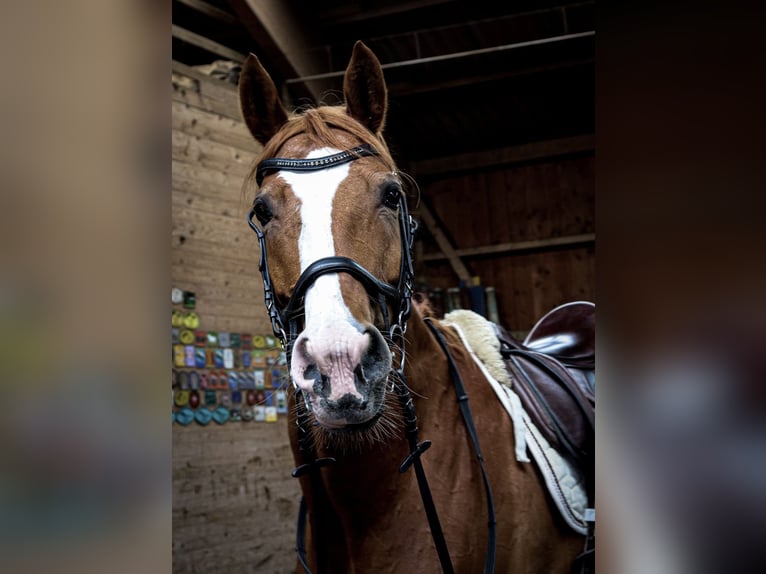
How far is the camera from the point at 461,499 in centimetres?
173

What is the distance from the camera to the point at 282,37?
4.77 metres

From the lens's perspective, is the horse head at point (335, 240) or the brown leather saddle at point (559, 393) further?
the brown leather saddle at point (559, 393)

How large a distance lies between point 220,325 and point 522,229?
3.57m

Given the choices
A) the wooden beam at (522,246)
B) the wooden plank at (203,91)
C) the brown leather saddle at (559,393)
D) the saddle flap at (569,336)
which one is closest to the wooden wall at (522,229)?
the wooden beam at (522,246)

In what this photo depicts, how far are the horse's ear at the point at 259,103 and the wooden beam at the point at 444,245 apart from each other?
5.30m

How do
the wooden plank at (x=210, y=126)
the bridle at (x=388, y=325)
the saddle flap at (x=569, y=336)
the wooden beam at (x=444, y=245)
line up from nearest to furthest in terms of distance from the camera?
the bridle at (x=388, y=325), the saddle flap at (x=569, y=336), the wooden plank at (x=210, y=126), the wooden beam at (x=444, y=245)

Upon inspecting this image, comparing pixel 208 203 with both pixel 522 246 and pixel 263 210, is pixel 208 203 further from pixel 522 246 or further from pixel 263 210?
pixel 522 246

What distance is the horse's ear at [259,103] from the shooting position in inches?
72.2

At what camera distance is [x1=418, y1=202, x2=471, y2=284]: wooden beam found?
7.20 meters

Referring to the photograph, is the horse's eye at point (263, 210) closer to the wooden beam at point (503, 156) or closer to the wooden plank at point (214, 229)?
the wooden plank at point (214, 229)

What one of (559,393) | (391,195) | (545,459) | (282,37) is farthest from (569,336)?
(282,37)

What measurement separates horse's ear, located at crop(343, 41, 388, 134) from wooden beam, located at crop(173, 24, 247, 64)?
3450 millimetres
